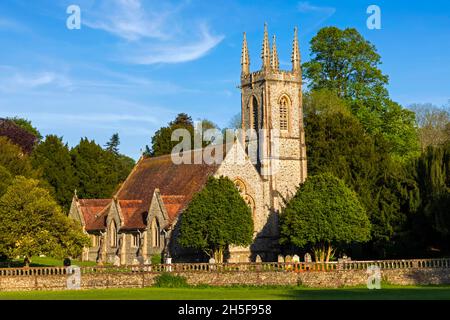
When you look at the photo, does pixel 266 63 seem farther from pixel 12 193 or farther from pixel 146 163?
pixel 12 193

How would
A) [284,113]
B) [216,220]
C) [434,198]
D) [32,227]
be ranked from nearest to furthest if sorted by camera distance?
[32,227], [434,198], [216,220], [284,113]

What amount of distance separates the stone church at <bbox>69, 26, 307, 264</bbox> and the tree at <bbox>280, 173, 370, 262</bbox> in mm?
6458

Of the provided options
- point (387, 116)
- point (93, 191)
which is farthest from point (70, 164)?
point (387, 116)

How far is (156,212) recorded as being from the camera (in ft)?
188

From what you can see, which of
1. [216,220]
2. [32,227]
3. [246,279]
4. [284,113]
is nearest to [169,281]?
[246,279]

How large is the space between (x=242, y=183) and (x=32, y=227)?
18174 mm

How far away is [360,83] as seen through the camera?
2857 inches

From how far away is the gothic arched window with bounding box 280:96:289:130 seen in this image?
6391cm

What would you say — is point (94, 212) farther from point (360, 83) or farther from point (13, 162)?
point (360, 83)

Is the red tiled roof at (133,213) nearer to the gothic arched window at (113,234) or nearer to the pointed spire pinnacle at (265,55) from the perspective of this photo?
the gothic arched window at (113,234)

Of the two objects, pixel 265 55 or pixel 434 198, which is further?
pixel 265 55
